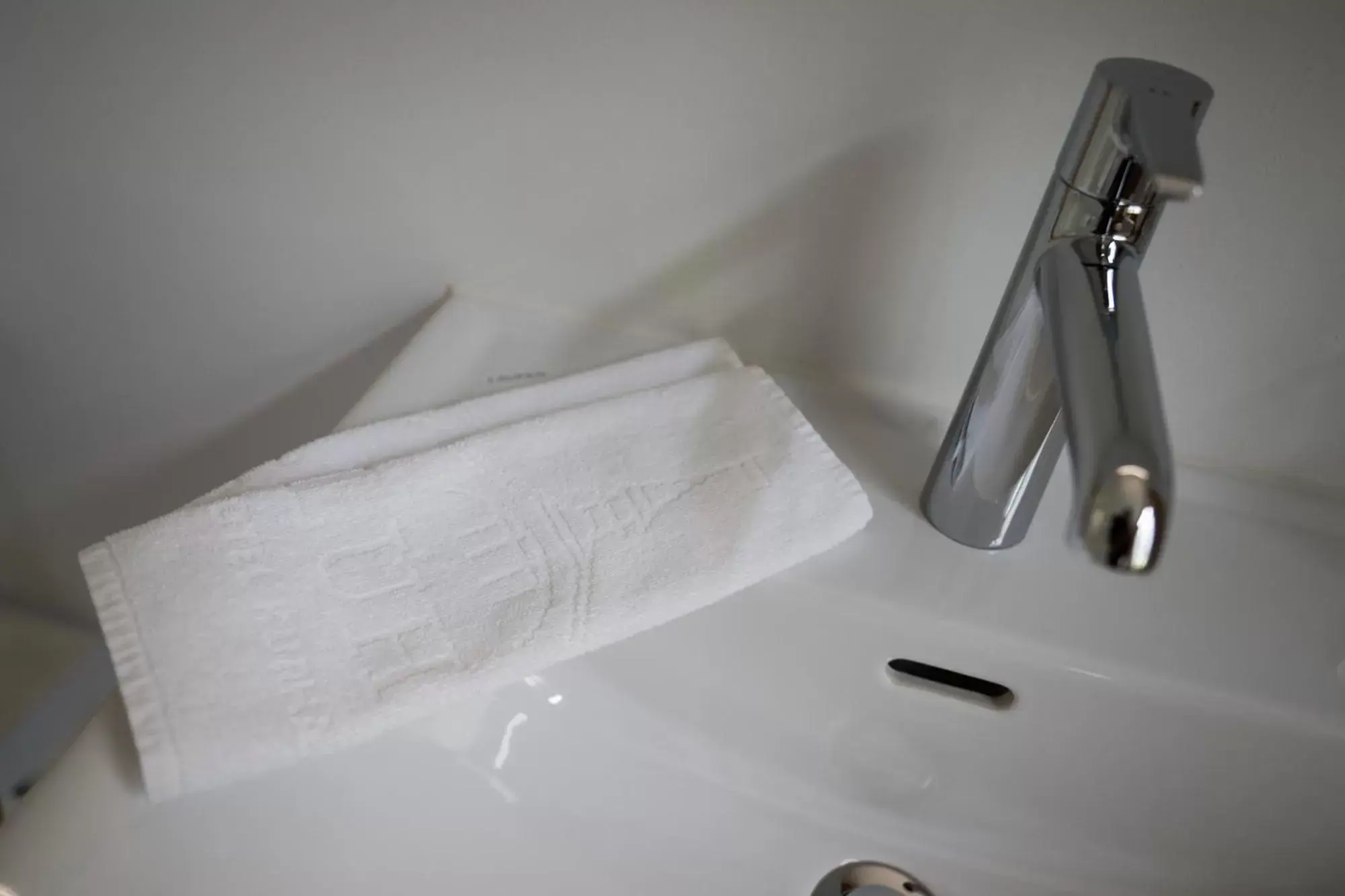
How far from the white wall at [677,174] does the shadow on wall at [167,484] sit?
0.8 inches

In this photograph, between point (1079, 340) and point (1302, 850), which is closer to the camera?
point (1079, 340)

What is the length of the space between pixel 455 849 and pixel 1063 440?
0.34 metres

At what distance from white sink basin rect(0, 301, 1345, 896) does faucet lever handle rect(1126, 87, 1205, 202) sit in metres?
0.22

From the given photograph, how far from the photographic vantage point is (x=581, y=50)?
524 millimetres

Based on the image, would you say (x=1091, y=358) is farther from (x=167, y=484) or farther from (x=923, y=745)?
(x=167, y=484)

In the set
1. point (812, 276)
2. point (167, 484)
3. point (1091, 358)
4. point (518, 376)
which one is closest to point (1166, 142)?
point (1091, 358)

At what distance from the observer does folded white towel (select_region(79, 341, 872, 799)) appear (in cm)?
37

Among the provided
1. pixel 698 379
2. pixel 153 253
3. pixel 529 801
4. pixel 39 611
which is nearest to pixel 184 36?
pixel 153 253

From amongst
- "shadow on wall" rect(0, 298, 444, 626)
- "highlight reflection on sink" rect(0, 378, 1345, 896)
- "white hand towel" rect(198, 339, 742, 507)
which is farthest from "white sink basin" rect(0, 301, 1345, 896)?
"shadow on wall" rect(0, 298, 444, 626)

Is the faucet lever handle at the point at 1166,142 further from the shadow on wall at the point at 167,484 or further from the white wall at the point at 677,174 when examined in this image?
the shadow on wall at the point at 167,484

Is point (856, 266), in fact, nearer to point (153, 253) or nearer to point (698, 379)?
point (698, 379)

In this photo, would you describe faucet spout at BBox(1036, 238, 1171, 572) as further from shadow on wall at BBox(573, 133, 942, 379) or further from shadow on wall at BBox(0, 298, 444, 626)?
shadow on wall at BBox(0, 298, 444, 626)

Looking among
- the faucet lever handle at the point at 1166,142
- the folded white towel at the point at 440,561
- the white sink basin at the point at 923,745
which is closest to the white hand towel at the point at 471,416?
the folded white towel at the point at 440,561

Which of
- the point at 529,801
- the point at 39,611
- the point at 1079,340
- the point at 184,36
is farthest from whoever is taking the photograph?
the point at 39,611
